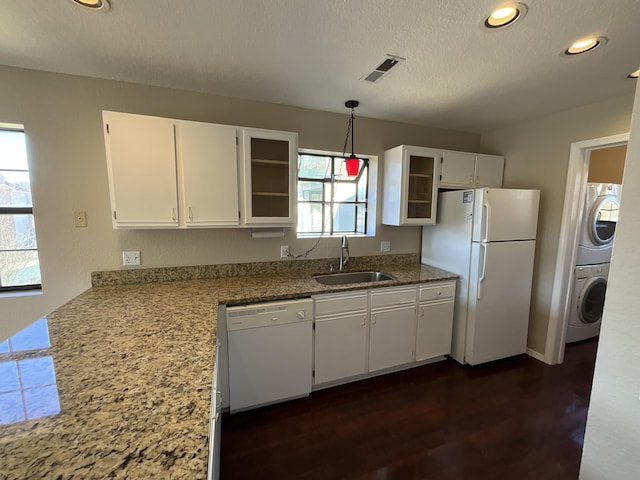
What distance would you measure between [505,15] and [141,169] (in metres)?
2.23

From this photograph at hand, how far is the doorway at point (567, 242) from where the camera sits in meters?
2.41

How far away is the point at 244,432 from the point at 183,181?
1.77 metres

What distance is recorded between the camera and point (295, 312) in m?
2.01

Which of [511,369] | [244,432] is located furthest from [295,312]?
[511,369]

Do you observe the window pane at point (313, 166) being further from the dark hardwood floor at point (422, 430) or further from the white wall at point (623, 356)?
the white wall at point (623, 356)

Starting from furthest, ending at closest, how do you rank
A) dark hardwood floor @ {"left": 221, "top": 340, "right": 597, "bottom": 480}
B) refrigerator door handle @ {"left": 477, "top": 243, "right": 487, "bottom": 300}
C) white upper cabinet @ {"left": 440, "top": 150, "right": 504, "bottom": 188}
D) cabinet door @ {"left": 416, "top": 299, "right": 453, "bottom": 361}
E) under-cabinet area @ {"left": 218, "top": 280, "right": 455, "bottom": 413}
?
white upper cabinet @ {"left": 440, "top": 150, "right": 504, "bottom": 188}
cabinet door @ {"left": 416, "top": 299, "right": 453, "bottom": 361}
refrigerator door handle @ {"left": 477, "top": 243, "right": 487, "bottom": 300}
under-cabinet area @ {"left": 218, "top": 280, "right": 455, "bottom": 413}
dark hardwood floor @ {"left": 221, "top": 340, "right": 597, "bottom": 480}

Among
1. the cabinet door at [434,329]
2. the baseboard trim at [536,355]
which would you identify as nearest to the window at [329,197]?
the cabinet door at [434,329]

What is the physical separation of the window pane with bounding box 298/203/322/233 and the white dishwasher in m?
0.95

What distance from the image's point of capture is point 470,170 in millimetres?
2805

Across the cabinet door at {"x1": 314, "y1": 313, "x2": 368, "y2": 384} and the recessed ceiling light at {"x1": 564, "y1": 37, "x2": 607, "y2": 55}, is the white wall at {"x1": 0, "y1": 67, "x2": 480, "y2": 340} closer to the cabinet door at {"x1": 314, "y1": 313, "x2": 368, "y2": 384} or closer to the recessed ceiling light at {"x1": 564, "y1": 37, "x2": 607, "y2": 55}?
the cabinet door at {"x1": 314, "y1": 313, "x2": 368, "y2": 384}

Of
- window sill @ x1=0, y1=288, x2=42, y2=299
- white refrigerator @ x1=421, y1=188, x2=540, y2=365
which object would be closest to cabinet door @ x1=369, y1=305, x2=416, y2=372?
white refrigerator @ x1=421, y1=188, x2=540, y2=365

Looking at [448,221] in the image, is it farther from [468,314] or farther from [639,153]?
[639,153]

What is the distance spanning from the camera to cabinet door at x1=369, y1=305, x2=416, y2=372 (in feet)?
7.63

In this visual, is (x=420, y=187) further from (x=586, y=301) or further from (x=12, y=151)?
(x=12, y=151)
